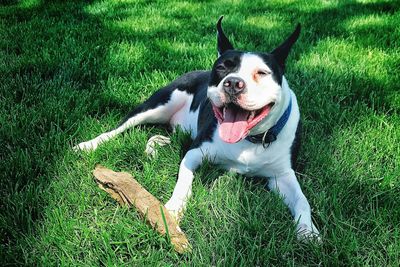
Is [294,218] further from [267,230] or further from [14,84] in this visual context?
[14,84]

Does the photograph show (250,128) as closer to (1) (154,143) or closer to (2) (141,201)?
(2) (141,201)

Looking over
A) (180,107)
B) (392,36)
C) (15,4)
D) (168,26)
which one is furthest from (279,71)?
(15,4)

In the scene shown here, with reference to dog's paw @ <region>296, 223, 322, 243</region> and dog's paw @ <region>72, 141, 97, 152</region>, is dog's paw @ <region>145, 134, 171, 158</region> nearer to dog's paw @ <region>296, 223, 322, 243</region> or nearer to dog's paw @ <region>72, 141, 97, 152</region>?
dog's paw @ <region>72, 141, 97, 152</region>

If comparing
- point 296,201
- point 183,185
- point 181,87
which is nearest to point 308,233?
point 296,201

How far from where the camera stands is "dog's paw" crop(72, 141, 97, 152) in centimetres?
327

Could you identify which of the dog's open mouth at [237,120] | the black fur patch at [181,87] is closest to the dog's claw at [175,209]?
the dog's open mouth at [237,120]

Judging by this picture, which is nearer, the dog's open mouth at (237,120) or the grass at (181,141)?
the grass at (181,141)

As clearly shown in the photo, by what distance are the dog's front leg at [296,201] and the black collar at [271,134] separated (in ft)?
0.78

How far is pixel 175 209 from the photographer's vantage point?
268cm

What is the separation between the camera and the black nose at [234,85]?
260cm

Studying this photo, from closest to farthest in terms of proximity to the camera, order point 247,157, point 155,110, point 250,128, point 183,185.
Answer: point 250,128 → point 183,185 → point 247,157 → point 155,110

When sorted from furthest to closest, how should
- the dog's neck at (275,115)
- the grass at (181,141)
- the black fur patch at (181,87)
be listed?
the black fur patch at (181,87), the dog's neck at (275,115), the grass at (181,141)

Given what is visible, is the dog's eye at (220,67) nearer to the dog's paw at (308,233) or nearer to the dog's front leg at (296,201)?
the dog's front leg at (296,201)

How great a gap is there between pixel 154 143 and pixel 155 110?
49 cm
